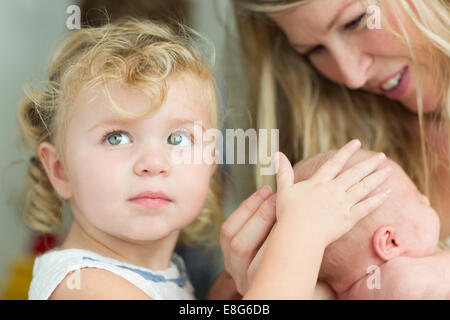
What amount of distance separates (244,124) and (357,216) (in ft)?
2.16

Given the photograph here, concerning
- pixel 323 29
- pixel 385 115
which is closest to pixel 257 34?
pixel 323 29

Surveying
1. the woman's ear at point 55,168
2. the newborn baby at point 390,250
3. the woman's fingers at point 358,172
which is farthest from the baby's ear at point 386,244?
the woman's ear at point 55,168

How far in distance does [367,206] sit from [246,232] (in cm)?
20

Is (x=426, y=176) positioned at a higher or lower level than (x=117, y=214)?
lower

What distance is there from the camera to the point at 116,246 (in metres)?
1.01

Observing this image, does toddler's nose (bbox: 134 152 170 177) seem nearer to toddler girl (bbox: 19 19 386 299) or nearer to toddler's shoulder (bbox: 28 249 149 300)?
toddler girl (bbox: 19 19 386 299)

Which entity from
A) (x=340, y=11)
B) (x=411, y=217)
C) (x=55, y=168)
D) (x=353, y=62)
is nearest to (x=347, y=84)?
(x=353, y=62)

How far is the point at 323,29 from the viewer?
3.75 ft

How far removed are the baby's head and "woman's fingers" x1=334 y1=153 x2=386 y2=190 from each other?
0.12ft

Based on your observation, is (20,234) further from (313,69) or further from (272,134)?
(313,69)

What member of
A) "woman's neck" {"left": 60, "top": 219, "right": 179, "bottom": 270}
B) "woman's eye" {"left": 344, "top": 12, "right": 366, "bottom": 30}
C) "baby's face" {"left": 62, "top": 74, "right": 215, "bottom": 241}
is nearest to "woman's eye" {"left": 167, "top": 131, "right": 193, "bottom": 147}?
"baby's face" {"left": 62, "top": 74, "right": 215, "bottom": 241}

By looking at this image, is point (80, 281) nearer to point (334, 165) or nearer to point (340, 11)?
point (334, 165)

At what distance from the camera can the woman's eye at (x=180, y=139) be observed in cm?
95

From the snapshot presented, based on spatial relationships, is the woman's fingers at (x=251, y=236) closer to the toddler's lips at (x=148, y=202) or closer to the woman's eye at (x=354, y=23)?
the toddler's lips at (x=148, y=202)
